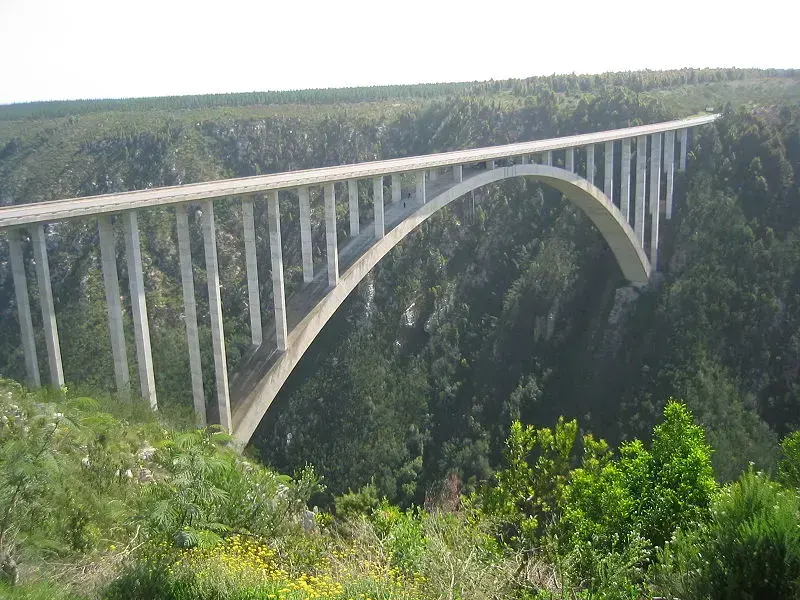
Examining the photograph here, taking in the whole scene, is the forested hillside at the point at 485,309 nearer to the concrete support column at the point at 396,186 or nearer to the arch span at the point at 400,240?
the arch span at the point at 400,240

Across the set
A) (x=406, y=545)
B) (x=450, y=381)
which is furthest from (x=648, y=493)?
(x=450, y=381)

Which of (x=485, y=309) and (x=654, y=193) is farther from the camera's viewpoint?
(x=485, y=309)

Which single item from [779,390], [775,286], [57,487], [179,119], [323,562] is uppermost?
[179,119]

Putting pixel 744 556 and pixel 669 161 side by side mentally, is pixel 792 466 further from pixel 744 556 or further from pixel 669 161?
pixel 669 161

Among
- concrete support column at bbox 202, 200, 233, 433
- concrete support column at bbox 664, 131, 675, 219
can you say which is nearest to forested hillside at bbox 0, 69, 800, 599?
concrete support column at bbox 664, 131, 675, 219

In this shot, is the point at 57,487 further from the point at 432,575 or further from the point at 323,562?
the point at 432,575

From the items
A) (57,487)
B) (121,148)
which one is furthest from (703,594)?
(121,148)
